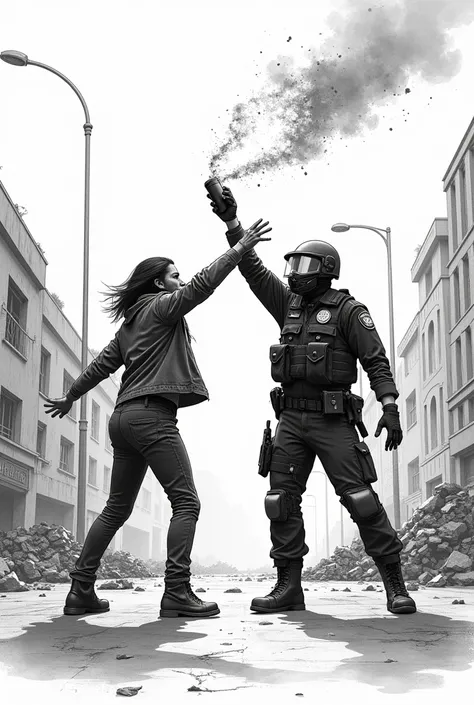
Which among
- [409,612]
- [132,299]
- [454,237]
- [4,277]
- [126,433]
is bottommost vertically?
[409,612]

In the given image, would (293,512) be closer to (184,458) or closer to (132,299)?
(184,458)

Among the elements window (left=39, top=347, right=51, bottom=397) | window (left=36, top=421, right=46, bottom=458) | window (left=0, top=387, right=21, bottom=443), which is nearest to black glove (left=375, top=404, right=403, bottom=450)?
window (left=0, top=387, right=21, bottom=443)

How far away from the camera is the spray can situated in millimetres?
6113

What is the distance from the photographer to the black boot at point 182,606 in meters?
5.19

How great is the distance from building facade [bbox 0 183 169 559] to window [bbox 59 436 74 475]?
0.13ft

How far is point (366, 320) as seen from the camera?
19.1 ft

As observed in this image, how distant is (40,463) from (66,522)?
23.2 feet

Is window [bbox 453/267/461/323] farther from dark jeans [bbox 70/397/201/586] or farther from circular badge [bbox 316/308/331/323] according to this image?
dark jeans [bbox 70/397/201/586]

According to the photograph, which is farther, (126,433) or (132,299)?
(132,299)

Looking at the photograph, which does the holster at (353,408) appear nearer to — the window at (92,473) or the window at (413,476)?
the window at (92,473)

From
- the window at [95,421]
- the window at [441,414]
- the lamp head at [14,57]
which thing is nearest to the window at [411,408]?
the window at [441,414]

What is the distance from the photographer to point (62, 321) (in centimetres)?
3166

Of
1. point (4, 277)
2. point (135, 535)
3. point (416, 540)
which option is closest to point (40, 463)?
point (4, 277)

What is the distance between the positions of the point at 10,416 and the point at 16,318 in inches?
111
